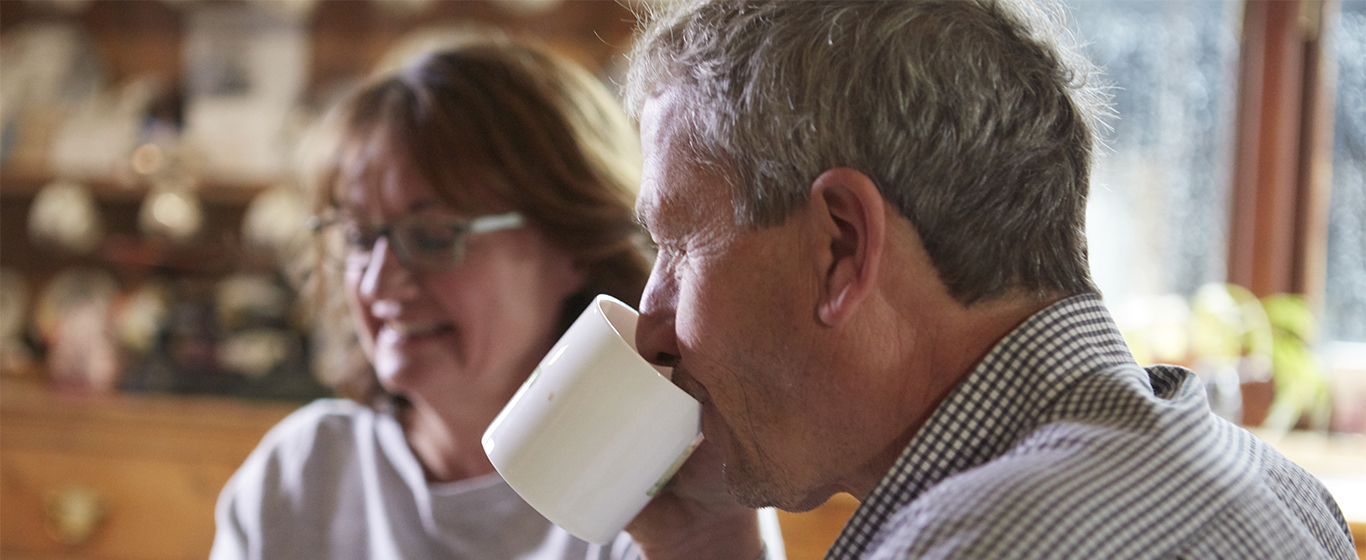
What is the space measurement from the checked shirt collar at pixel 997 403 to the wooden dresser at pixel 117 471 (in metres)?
1.96

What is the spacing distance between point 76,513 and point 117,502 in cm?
9

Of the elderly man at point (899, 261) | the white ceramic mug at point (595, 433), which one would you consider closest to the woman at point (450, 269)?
the white ceramic mug at point (595, 433)

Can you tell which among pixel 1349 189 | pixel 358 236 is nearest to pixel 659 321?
pixel 358 236

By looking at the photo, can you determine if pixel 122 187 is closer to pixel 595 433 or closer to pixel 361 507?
pixel 361 507

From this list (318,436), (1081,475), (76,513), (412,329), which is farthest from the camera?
(76,513)

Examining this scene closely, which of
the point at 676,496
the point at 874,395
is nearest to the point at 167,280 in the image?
the point at 676,496

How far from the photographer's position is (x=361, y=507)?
47.6 inches

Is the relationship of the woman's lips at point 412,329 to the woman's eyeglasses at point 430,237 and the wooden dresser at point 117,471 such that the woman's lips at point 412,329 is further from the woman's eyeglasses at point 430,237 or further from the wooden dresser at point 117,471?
the wooden dresser at point 117,471

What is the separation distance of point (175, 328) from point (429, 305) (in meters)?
1.71

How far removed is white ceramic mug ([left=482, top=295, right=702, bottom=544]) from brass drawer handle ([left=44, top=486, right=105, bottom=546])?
2.01 meters

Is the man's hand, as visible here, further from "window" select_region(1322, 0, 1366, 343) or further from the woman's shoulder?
"window" select_region(1322, 0, 1366, 343)

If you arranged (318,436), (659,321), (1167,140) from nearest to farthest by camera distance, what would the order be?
(659,321), (318,436), (1167,140)

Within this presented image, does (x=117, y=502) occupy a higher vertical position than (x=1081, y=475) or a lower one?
lower

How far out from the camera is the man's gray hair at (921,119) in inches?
22.8
